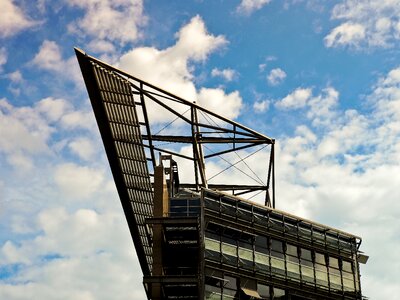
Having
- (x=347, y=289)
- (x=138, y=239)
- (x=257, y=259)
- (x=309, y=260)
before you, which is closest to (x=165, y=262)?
(x=257, y=259)

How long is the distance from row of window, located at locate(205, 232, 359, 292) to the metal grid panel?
5.96 meters

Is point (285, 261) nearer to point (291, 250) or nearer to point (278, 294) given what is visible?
point (291, 250)

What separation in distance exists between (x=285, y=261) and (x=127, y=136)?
15.0 m

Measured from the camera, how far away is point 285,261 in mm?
45156

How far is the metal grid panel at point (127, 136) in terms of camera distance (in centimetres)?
4525

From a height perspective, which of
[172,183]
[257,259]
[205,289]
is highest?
[172,183]

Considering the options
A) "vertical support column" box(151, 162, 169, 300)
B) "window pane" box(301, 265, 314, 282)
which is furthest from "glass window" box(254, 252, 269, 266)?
"vertical support column" box(151, 162, 169, 300)

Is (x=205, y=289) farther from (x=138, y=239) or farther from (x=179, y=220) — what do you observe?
(x=138, y=239)

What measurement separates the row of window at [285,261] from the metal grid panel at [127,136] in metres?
5.96

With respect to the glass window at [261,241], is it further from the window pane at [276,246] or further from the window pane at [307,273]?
the window pane at [307,273]

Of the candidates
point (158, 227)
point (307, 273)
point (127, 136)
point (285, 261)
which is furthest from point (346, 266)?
point (127, 136)

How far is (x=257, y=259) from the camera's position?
43375 millimetres

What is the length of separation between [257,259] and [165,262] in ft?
20.0

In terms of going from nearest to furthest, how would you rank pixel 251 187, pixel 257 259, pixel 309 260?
pixel 257 259, pixel 309 260, pixel 251 187
